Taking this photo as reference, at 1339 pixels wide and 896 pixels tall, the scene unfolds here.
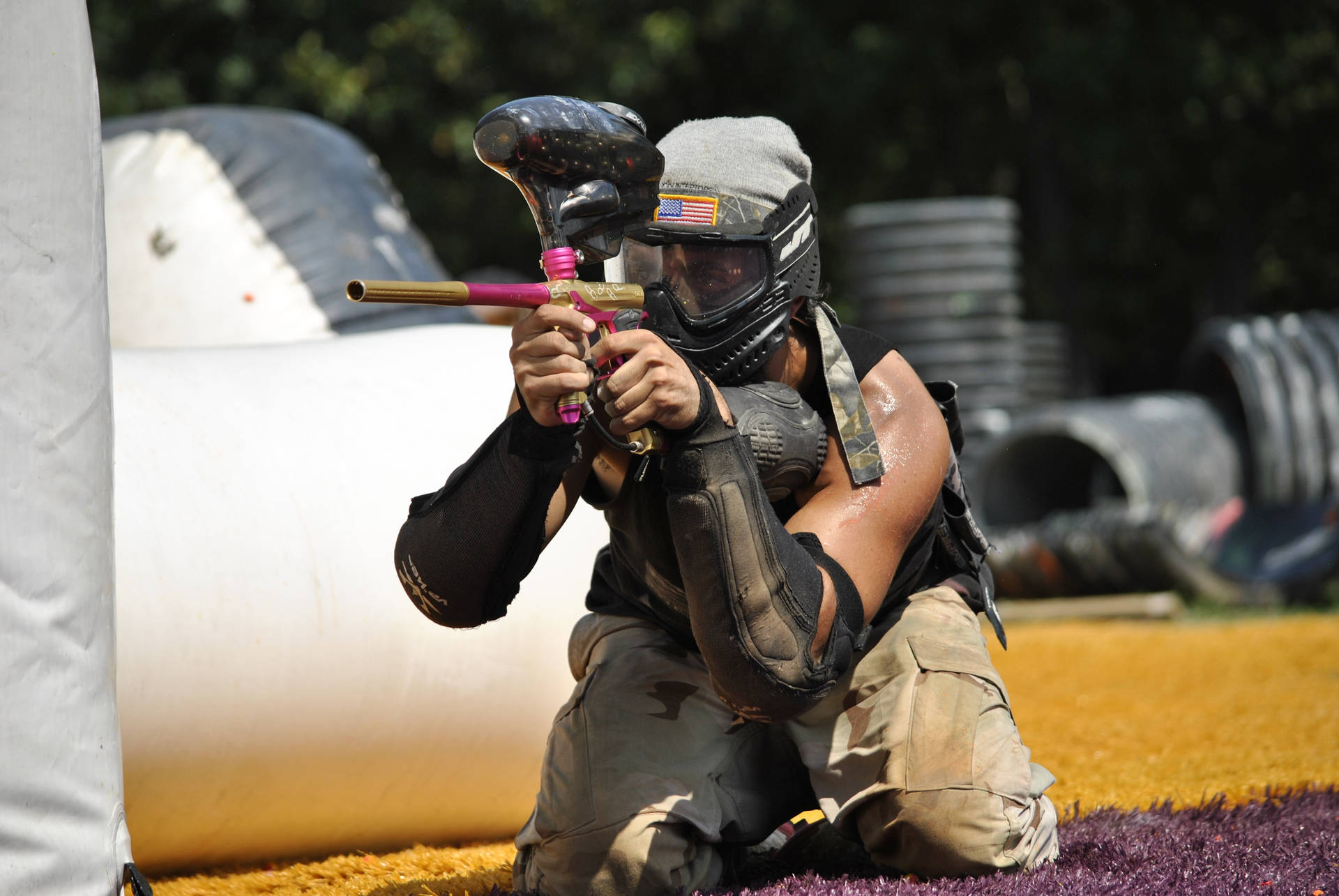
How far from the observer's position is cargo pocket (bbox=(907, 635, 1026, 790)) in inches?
84.4

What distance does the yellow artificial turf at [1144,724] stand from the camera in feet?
8.22

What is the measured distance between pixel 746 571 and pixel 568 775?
2.07 feet

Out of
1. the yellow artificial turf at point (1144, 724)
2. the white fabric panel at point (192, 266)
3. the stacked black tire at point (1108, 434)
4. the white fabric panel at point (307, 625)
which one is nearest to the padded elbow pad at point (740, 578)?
the yellow artificial turf at point (1144, 724)

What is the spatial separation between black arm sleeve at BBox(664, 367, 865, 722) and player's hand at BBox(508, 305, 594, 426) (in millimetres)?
194

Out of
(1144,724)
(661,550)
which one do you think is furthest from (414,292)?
(1144,724)

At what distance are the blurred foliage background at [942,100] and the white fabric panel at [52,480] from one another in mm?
9695

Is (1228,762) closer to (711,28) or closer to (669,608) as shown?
(669,608)

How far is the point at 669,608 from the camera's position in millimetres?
2342

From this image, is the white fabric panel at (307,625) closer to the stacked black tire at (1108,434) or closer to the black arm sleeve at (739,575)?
the black arm sleeve at (739,575)

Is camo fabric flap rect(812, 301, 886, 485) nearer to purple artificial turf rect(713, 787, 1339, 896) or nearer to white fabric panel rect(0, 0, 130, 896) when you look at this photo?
purple artificial turf rect(713, 787, 1339, 896)

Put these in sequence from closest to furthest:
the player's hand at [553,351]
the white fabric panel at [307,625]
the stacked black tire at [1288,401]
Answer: the player's hand at [553,351]
the white fabric panel at [307,625]
the stacked black tire at [1288,401]

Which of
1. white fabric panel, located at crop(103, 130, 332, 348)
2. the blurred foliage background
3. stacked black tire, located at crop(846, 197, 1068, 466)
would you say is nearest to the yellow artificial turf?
white fabric panel, located at crop(103, 130, 332, 348)

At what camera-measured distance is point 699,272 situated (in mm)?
2176

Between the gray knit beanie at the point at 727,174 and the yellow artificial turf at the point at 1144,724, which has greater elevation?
the gray knit beanie at the point at 727,174
